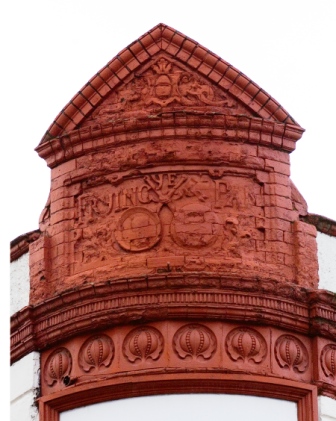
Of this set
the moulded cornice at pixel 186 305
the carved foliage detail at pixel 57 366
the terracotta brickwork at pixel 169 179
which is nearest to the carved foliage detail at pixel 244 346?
the moulded cornice at pixel 186 305

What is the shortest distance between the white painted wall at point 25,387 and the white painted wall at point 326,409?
115 inches

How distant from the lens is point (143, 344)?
74.5 feet

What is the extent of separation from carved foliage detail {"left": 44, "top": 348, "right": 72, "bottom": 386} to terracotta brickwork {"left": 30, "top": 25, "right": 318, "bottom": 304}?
0.64 m

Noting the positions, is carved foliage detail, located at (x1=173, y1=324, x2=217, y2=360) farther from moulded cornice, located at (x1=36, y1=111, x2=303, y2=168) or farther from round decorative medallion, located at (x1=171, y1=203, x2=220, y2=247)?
moulded cornice, located at (x1=36, y1=111, x2=303, y2=168)

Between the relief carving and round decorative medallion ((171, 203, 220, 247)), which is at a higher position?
the relief carving

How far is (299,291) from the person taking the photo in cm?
2300

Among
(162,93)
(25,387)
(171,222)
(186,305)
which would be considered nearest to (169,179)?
(171,222)

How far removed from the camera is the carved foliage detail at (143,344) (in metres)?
22.7

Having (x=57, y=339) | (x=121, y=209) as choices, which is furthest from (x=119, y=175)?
(x=57, y=339)

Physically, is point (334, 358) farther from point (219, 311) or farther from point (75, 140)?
point (75, 140)

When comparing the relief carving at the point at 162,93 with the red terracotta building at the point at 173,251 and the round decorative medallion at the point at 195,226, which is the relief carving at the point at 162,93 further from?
the round decorative medallion at the point at 195,226

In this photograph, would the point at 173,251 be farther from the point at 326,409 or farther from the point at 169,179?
the point at 326,409

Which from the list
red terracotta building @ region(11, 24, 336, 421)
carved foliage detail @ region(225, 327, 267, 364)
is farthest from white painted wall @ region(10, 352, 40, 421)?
carved foliage detail @ region(225, 327, 267, 364)

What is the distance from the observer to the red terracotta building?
22688 millimetres
